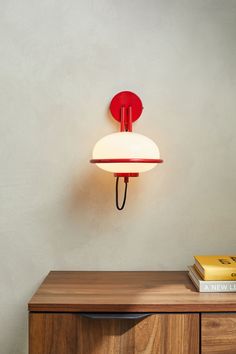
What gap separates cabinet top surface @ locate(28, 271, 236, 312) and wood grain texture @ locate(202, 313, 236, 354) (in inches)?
1.1

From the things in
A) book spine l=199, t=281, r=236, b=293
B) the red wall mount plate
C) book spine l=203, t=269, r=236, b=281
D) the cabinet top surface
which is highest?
the red wall mount plate

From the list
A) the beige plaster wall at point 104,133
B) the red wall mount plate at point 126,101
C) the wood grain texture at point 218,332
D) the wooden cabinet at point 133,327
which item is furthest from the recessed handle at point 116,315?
the red wall mount plate at point 126,101

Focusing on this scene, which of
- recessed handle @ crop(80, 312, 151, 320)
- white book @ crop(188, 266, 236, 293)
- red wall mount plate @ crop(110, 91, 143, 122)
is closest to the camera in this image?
recessed handle @ crop(80, 312, 151, 320)

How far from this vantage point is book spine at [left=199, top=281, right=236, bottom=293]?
5.01 ft

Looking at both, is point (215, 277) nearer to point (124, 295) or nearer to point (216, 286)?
point (216, 286)

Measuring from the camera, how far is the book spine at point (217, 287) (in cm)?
153

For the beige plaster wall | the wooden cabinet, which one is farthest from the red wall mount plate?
the wooden cabinet

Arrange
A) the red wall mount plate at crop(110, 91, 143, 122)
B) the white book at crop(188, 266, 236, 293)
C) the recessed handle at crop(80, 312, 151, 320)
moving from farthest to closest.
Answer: the red wall mount plate at crop(110, 91, 143, 122) < the white book at crop(188, 266, 236, 293) < the recessed handle at crop(80, 312, 151, 320)

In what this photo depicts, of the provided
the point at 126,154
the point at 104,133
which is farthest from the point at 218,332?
the point at 104,133

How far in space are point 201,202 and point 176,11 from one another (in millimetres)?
803

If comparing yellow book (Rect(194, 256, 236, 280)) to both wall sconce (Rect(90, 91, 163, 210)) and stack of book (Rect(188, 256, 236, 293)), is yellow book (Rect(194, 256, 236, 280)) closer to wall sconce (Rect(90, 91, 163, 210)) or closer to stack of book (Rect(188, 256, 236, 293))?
stack of book (Rect(188, 256, 236, 293))

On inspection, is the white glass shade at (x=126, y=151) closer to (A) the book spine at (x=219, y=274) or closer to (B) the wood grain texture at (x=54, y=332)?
(A) the book spine at (x=219, y=274)

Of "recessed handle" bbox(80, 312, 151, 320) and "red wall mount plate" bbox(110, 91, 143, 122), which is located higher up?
"red wall mount plate" bbox(110, 91, 143, 122)

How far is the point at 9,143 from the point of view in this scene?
70.8 inches
